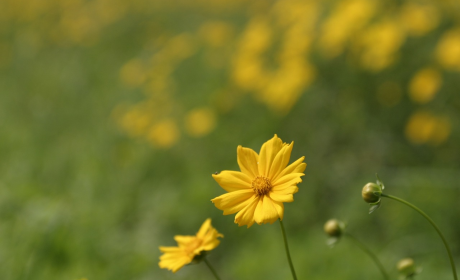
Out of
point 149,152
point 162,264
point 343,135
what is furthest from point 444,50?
point 162,264

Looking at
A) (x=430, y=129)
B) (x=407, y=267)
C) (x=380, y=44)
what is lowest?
(x=407, y=267)

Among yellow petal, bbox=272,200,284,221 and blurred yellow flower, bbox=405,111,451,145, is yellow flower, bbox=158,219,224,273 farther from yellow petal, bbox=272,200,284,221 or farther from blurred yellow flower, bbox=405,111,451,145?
blurred yellow flower, bbox=405,111,451,145

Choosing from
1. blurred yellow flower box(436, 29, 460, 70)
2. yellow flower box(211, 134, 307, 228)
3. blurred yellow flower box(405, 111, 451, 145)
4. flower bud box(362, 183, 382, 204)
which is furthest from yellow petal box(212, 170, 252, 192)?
blurred yellow flower box(436, 29, 460, 70)

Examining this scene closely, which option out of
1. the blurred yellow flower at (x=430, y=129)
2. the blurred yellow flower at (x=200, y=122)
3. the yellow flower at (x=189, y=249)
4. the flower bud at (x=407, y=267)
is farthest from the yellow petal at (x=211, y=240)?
the blurred yellow flower at (x=200, y=122)

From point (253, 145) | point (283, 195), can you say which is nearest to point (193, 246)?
point (283, 195)

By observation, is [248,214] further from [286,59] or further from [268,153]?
[286,59]

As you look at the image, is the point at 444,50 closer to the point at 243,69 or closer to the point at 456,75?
the point at 456,75

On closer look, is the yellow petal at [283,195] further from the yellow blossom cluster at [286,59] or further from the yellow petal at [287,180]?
the yellow blossom cluster at [286,59]
